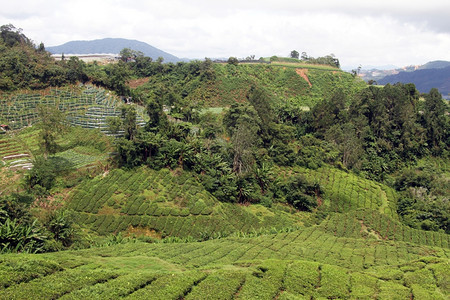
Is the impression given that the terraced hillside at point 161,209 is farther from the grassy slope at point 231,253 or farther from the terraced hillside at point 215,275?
the terraced hillside at point 215,275

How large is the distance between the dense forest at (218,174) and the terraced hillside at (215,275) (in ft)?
0.85

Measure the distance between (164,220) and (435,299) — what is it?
21.4 meters

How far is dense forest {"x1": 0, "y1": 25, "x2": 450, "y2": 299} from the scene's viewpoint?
2575cm

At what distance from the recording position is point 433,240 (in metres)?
29.0

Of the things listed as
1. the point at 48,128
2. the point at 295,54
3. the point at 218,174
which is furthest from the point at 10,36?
the point at 295,54

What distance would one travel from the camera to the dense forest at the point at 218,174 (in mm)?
25750

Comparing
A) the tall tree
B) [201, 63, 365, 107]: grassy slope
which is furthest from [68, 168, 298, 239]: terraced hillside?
the tall tree

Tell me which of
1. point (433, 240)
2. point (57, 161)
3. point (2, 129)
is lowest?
point (433, 240)

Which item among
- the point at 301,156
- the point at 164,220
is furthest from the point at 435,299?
the point at 301,156

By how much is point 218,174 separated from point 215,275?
2046 cm

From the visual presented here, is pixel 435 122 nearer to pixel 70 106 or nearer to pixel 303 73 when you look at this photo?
pixel 303 73

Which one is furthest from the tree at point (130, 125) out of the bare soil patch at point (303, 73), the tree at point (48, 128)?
the bare soil patch at point (303, 73)

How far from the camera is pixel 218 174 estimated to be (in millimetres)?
35250

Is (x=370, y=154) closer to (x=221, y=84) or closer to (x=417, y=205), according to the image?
(x=417, y=205)
